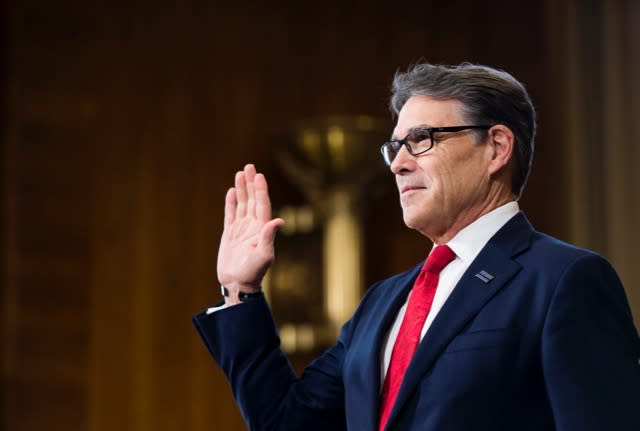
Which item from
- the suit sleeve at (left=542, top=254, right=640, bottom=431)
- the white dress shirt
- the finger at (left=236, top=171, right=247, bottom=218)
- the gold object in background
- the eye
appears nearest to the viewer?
the suit sleeve at (left=542, top=254, right=640, bottom=431)

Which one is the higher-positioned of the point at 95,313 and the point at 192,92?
the point at 192,92

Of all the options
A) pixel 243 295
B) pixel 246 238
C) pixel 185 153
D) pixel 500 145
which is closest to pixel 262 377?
pixel 243 295

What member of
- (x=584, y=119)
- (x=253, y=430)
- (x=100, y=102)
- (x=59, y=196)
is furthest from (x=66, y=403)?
(x=584, y=119)

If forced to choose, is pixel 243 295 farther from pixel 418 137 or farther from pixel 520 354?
pixel 520 354

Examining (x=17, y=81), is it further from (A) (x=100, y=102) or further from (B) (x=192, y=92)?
(B) (x=192, y=92)

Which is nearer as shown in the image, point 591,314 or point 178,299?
point 591,314

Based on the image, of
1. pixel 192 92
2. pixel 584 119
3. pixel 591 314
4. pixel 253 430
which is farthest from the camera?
pixel 584 119

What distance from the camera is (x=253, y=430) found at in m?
1.96

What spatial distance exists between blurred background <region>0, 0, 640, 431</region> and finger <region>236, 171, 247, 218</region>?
252cm

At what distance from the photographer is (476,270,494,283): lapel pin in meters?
1.74

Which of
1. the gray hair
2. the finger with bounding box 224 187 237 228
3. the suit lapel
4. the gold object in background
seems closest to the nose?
the gray hair

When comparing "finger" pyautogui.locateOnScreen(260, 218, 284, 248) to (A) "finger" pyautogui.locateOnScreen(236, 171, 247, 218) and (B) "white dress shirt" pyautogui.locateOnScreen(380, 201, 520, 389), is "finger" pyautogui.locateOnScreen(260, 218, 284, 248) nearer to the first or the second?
(A) "finger" pyautogui.locateOnScreen(236, 171, 247, 218)

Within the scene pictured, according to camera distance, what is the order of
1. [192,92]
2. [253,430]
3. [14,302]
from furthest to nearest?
1. [192,92]
2. [14,302]
3. [253,430]

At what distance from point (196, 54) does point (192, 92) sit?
0.62ft
